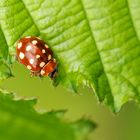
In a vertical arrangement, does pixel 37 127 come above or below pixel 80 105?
above

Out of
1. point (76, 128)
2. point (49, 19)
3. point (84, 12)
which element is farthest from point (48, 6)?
point (76, 128)

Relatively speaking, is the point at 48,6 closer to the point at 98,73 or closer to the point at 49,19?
the point at 49,19

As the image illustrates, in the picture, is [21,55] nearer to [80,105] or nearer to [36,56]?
[36,56]

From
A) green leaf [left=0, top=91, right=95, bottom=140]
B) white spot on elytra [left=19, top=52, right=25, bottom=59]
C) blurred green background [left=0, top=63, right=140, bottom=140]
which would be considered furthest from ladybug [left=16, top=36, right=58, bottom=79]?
green leaf [left=0, top=91, right=95, bottom=140]

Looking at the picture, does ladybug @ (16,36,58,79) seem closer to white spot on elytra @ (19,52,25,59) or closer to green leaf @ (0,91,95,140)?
white spot on elytra @ (19,52,25,59)

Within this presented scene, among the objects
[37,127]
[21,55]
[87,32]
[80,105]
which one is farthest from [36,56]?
[80,105]
